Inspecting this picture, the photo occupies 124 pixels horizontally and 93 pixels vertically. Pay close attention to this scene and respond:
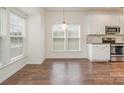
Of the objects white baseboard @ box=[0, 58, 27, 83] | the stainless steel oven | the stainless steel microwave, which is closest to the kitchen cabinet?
the stainless steel oven

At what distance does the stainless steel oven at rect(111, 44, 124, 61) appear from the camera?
8453 millimetres

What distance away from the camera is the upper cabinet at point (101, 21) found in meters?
8.99

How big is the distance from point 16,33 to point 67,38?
4.04 meters

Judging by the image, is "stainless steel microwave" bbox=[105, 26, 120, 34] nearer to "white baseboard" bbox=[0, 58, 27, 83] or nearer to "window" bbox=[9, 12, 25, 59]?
"window" bbox=[9, 12, 25, 59]

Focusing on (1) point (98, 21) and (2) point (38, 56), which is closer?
(2) point (38, 56)

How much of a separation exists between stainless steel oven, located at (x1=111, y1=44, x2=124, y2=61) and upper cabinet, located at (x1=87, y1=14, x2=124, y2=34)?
0.97 metres

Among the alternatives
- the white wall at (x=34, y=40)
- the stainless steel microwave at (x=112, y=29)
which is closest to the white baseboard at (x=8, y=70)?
the white wall at (x=34, y=40)

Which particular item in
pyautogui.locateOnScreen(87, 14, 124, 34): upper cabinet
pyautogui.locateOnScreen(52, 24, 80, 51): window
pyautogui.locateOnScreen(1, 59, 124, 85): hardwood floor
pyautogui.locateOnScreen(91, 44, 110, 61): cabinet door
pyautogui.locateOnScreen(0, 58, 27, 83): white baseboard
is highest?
pyautogui.locateOnScreen(87, 14, 124, 34): upper cabinet

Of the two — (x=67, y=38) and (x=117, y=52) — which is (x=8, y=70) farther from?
(x=117, y=52)

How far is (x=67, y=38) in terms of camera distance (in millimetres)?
9836
